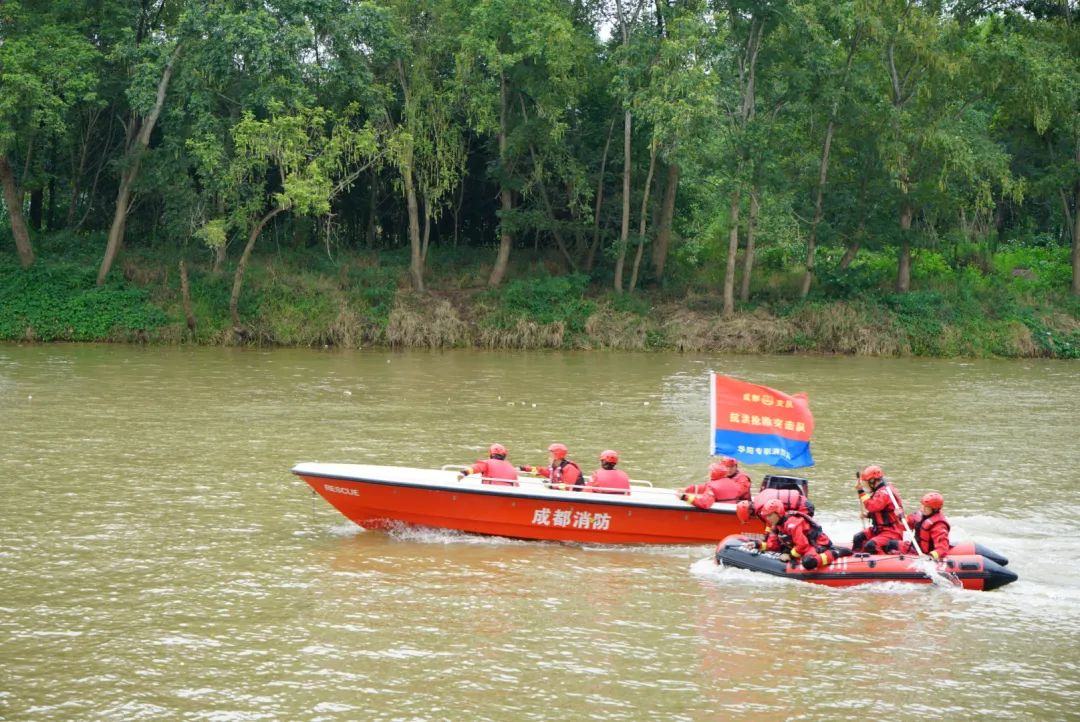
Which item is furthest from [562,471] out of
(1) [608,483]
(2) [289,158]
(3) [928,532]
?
(2) [289,158]

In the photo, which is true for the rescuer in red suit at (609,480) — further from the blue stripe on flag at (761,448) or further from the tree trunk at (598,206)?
the tree trunk at (598,206)

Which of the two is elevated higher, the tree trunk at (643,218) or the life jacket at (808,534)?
the tree trunk at (643,218)

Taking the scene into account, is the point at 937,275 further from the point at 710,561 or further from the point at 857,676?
the point at 857,676

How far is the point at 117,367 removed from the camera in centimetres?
3231

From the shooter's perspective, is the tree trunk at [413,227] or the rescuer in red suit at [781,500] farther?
the tree trunk at [413,227]

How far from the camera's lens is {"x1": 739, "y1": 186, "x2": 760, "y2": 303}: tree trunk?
39.9 m

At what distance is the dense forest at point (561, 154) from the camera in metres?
37.6

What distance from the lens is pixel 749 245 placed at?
135 feet

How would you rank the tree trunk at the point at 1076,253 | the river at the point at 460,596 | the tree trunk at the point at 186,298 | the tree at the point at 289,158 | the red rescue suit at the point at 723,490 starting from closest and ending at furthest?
the river at the point at 460,596
the red rescue suit at the point at 723,490
the tree at the point at 289,158
the tree trunk at the point at 186,298
the tree trunk at the point at 1076,253

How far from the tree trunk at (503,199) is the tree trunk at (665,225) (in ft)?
17.7

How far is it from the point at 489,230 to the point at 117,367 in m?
20.0

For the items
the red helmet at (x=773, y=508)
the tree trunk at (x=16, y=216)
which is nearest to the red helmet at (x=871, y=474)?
the red helmet at (x=773, y=508)

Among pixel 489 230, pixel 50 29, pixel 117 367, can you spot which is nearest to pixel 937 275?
pixel 489 230

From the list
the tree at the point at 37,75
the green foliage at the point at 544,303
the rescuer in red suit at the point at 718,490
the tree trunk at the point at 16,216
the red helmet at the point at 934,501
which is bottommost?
the rescuer in red suit at the point at 718,490
